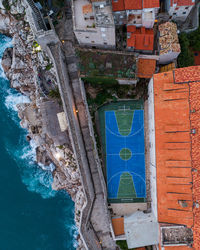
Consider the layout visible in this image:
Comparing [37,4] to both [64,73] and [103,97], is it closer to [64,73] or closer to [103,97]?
[64,73]

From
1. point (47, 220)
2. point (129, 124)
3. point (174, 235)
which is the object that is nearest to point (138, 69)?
point (129, 124)

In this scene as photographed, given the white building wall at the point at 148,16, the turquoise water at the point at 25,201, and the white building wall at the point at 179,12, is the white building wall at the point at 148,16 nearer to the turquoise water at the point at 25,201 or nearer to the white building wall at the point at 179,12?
the white building wall at the point at 179,12

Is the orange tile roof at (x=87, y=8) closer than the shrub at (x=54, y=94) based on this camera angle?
Yes

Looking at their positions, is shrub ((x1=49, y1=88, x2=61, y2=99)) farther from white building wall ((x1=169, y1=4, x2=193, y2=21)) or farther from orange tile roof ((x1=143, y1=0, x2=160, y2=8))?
white building wall ((x1=169, y1=4, x2=193, y2=21))

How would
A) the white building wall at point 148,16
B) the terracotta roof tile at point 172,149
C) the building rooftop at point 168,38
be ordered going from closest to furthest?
the terracotta roof tile at point 172,149 → the white building wall at point 148,16 → the building rooftop at point 168,38

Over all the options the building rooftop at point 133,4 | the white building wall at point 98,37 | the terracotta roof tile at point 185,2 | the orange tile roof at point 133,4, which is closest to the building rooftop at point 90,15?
the white building wall at point 98,37

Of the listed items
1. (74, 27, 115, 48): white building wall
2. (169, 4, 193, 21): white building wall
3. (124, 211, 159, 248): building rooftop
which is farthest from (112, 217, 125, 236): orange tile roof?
(169, 4, 193, 21): white building wall
